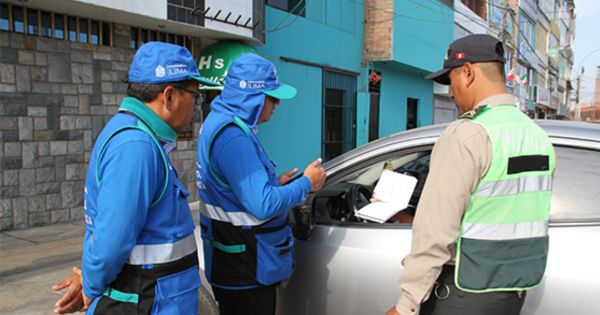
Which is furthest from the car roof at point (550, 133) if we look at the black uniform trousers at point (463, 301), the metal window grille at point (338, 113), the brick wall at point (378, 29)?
the brick wall at point (378, 29)

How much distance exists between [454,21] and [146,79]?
1716 centimetres

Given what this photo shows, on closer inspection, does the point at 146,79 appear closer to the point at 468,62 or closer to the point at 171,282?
the point at 171,282

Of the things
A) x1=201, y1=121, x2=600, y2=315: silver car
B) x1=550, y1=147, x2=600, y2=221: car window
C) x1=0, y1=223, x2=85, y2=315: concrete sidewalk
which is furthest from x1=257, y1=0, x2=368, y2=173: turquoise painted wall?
x1=550, y1=147, x2=600, y2=221: car window

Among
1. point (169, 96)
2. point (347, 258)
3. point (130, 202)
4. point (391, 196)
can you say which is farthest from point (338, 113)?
point (130, 202)

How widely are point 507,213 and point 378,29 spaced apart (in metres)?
11.8

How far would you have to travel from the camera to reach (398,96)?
14812 mm

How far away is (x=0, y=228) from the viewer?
224 inches

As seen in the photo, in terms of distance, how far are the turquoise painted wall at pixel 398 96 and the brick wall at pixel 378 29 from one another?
0.78 m

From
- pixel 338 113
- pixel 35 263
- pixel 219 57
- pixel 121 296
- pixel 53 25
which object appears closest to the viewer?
pixel 121 296

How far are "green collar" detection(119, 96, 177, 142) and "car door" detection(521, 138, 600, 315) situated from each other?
153cm

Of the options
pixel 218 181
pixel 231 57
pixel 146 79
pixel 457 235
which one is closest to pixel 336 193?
pixel 218 181

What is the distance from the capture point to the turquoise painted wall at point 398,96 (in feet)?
45.4

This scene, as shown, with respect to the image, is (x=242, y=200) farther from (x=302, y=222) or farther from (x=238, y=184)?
(x=302, y=222)

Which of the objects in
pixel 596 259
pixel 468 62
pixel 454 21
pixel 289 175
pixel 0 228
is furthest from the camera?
pixel 454 21
